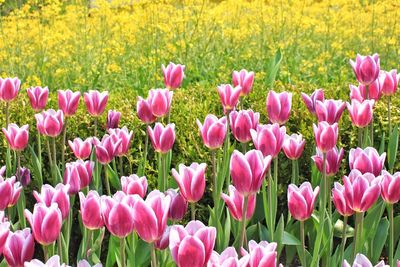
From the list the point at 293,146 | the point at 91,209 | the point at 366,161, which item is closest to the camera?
the point at 91,209

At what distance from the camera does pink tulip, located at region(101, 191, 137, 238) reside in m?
1.74

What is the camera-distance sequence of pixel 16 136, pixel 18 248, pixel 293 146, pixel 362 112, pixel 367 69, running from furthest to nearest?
pixel 367 69, pixel 16 136, pixel 362 112, pixel 293 146, pixel 18 248

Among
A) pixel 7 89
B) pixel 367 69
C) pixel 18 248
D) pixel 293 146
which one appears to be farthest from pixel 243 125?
pixel 7 89

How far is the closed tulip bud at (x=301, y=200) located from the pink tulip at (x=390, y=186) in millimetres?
213

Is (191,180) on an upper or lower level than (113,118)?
upper

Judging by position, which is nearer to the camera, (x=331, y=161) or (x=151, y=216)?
(x=151, y=216)

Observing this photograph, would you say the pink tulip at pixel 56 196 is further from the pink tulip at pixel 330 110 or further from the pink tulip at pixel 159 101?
the pink tulip at pixel 330 110

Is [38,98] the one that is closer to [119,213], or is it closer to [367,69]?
[367,69]

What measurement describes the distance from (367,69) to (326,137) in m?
0.73

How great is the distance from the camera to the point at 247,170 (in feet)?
6.07

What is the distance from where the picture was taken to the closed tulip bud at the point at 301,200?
2.08 metres

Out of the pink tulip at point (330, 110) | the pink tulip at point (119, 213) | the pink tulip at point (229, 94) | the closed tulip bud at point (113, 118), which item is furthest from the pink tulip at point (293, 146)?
the pink tulip at point (119, 213)

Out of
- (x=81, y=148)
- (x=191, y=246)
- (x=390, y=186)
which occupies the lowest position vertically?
(x=81, y=148)

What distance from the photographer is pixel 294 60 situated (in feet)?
22.4
